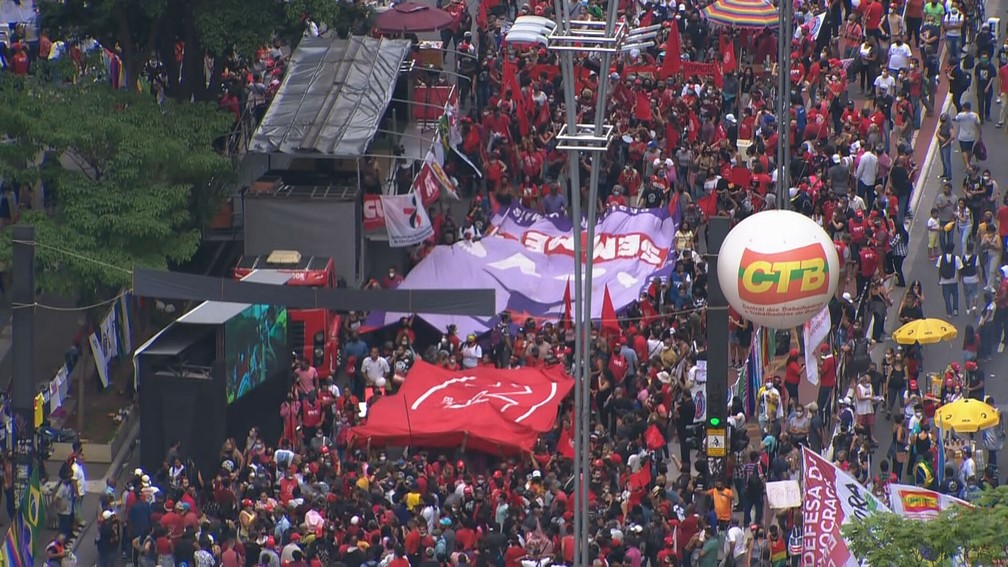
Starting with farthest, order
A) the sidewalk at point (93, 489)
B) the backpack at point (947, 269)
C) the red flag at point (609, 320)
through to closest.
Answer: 1. the backpack at point (947, 269)
2. the red flag at point (609, 320)
3. the sidewalk at point (93, 489)

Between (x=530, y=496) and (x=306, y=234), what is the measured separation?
10335mm

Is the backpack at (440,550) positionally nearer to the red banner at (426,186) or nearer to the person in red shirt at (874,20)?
the red banner at (426,186)

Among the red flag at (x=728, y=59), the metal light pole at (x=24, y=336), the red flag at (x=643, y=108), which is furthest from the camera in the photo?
the red flag at (x=728, y=59)

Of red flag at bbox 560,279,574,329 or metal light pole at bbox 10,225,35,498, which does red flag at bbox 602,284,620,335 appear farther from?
metal light pole at bbox 10,225,35,498

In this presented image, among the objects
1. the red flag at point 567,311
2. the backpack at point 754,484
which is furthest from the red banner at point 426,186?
the backpack at point 754,484

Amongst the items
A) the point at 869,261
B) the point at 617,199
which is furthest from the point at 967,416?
the point at 617,199

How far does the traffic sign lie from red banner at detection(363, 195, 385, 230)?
35.2ft

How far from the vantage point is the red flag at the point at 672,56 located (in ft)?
148

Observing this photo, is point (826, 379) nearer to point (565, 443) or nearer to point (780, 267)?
point (565, 443)

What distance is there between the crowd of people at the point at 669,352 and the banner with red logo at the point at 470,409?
0.98ft

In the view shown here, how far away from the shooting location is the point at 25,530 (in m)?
30.7

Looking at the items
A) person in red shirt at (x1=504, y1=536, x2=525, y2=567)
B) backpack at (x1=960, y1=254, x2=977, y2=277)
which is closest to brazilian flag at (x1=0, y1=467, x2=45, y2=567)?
person in red shirt at (x1=504, y1=536, x2=525, y2=567)

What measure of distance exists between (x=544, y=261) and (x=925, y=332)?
831 centimetres

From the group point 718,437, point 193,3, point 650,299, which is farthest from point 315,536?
point 193,3
